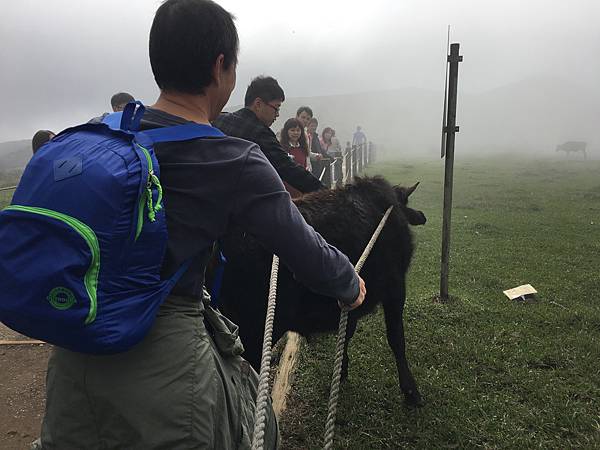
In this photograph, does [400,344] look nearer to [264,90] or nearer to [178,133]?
[264,90]

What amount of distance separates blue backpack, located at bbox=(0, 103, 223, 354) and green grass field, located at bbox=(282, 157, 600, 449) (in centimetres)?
256

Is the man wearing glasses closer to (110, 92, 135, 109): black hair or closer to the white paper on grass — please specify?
(110, 92, 135, 109): black hair

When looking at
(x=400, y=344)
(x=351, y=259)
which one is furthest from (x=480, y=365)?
(x=351, y=259)

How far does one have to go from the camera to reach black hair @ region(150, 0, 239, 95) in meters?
1.28

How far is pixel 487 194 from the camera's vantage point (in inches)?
571

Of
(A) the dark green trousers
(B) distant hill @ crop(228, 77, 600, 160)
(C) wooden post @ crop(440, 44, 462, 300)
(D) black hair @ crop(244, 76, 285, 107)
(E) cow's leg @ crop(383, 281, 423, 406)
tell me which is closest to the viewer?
(A) the dark green trousers

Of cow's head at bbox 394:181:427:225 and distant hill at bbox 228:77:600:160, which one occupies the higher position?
distant hill at bbox 228:77:600:160

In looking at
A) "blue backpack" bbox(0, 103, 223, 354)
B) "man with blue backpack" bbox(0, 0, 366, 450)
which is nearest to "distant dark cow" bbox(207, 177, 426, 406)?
"man with blue backpack" bbox(0, 0, 366, 450)

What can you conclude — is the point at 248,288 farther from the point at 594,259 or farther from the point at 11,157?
the point at 11,157

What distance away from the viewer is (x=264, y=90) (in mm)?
3859

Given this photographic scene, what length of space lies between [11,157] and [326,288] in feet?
181

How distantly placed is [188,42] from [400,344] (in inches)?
120

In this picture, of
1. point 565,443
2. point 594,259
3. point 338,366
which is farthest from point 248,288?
point 594,259

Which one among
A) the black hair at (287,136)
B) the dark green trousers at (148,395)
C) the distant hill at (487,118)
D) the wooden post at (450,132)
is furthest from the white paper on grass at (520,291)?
the distant hill at (487,118)
